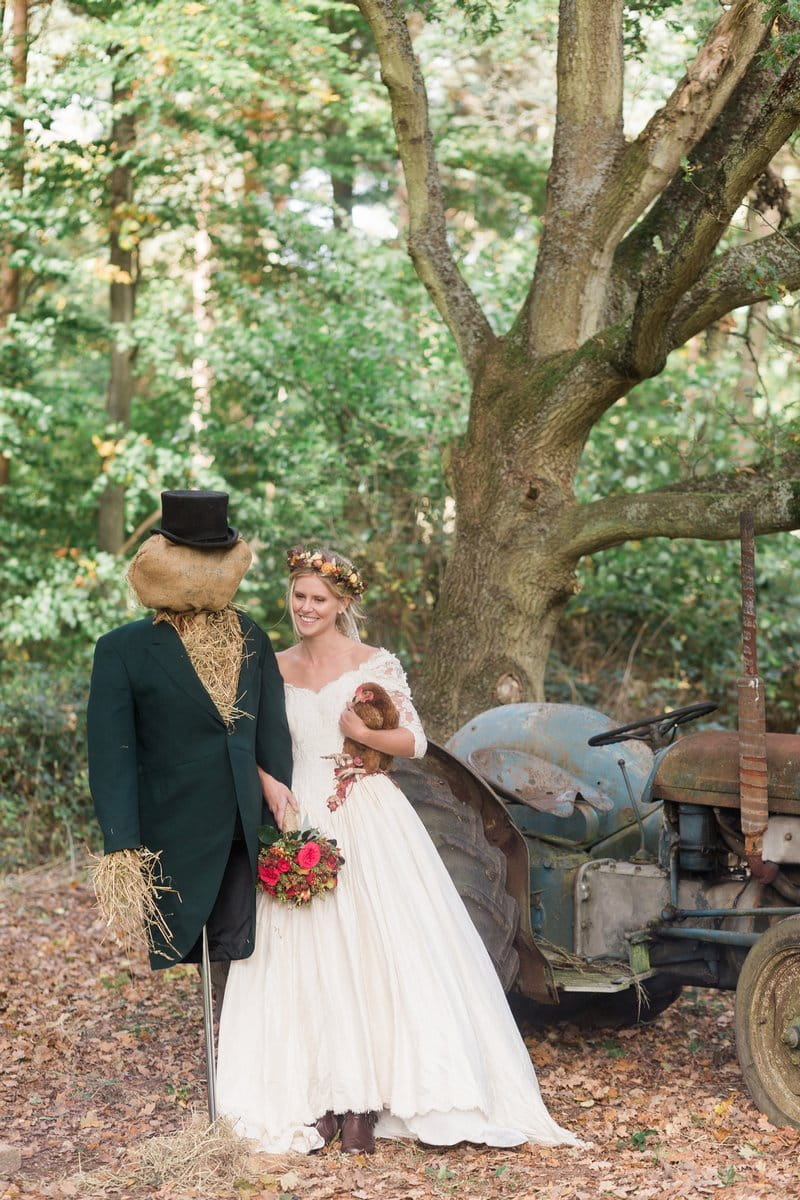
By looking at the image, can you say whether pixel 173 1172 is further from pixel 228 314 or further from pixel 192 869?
pixel 228 314

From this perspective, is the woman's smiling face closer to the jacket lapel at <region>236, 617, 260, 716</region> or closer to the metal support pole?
the jacket lapel at <region>236, 617, 260, 716</region>

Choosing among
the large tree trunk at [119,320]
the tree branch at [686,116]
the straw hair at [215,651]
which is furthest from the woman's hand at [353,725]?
the large tree trunk at [119,320]

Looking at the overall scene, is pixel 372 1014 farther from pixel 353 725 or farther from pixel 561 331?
pixel 561 331

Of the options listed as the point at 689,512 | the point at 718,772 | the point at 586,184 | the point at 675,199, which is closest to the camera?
the point at 718,772

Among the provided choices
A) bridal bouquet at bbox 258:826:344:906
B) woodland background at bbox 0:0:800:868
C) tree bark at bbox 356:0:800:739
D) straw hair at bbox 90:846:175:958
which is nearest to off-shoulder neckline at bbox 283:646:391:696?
bridal bouquet at bbox 258:826:344:906

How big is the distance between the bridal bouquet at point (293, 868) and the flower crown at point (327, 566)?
848mm

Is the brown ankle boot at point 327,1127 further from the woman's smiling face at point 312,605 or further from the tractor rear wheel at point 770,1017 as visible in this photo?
the woman's smiling face at point 312,605

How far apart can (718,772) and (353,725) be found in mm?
1409

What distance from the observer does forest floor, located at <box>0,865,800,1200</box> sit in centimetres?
398

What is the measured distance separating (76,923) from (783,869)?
181 inches

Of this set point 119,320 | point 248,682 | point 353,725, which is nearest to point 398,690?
point 353,725

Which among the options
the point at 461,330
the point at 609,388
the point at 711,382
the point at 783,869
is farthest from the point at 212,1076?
the point at 711,382

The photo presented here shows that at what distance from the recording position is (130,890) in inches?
159

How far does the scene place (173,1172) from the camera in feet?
13.3
